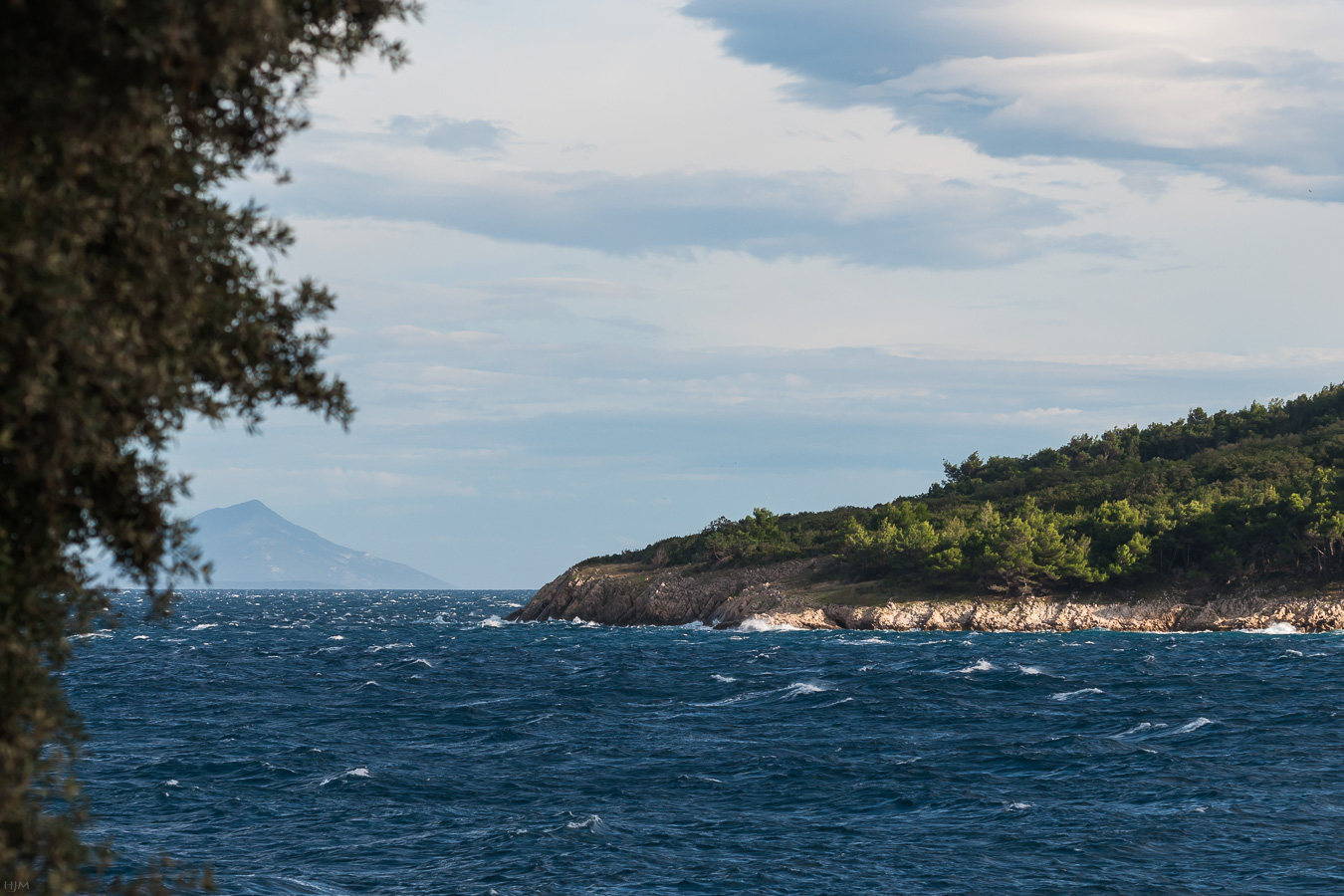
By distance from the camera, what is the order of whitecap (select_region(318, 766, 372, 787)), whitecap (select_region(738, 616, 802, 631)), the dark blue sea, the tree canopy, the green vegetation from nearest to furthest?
the tree canopy, the dark blue sea, whitecap (select_region(318, 766, 372, 787)), the green vegetation, whitecap (select_region(738, 616, 802, 631))

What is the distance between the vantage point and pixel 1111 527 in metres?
90.2

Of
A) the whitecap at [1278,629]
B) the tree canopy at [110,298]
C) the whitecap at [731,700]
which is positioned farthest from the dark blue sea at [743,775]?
the whitecap at [1278,629]

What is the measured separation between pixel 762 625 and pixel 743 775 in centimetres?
5755

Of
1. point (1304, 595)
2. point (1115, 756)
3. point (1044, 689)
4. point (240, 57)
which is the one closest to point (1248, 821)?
point (1115, 756)

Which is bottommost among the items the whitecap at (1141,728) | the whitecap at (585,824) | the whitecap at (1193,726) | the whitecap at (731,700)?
the whitecap at (731,700)

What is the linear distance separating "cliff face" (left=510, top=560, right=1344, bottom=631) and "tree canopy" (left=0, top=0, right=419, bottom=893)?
81526 mm

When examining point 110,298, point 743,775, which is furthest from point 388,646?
point 110,298

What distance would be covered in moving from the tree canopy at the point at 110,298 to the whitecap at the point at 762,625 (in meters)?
80.2

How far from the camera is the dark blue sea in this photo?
72.9 feet

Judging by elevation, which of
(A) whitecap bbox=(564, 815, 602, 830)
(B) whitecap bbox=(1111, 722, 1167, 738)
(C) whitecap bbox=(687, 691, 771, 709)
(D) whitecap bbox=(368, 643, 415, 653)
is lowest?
(D) whitecap bbox=(368, 643, 415, 653)

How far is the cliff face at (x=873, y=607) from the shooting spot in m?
79.6

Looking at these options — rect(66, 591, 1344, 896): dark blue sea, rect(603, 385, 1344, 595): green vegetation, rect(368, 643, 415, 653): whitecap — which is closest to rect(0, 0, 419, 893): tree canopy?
rect(66, 591, 1344, 896): dark blue sea

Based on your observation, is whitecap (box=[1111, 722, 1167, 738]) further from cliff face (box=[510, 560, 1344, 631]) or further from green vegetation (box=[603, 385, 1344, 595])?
green vegetation (box=[603, 385, 1344, 595])

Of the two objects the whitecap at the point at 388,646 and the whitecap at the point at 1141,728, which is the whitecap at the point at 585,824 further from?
the whitecap at the point at 388,646
